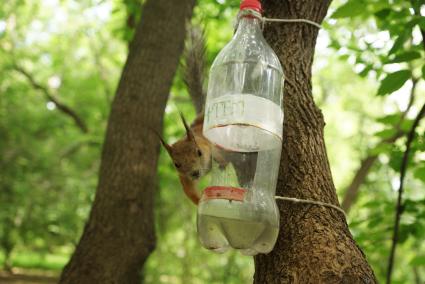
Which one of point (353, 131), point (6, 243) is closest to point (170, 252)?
point (6, 243)

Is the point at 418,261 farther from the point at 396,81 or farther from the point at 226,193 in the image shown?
the point at 226,193

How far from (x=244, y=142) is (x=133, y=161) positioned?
1.92 meters

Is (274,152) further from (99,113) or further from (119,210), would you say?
(99,113)

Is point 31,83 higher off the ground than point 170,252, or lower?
higher

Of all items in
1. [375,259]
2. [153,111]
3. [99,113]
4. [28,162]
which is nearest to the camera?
[153,111]

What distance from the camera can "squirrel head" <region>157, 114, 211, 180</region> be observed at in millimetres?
2486

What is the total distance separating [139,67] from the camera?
11.6 feet

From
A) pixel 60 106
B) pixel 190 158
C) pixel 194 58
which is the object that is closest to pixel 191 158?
pixel 190 158

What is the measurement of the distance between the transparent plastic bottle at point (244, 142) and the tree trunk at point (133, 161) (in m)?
1.59

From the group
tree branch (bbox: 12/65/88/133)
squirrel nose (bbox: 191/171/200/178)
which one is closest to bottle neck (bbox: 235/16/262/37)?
squirrel nose (bbox: 191/171/200/178)

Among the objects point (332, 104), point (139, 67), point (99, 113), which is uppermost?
point (332, 104)

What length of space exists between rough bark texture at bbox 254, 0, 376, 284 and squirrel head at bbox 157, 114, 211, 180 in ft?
2.92

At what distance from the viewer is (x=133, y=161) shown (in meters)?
3.32

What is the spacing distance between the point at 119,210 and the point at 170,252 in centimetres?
440
